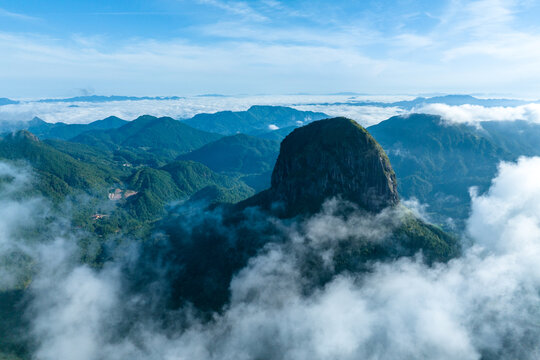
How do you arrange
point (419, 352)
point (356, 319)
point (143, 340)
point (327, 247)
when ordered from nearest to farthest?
point (419, 352) → point (356, 319) → point (143, 340) → point (327, 247)

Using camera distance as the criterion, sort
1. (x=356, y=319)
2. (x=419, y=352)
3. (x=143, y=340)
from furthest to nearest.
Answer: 1. (x=143, y=340)
2. (x=356, y=319)
3. (x=419, y=352)

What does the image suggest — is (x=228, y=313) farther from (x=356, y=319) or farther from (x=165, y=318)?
(x=356, y=319)

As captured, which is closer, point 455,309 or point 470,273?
point 455,309

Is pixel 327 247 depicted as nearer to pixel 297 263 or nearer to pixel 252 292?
pixel 297 263

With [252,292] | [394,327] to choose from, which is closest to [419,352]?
[394,327]

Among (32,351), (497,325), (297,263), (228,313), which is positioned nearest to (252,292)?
(228,313)

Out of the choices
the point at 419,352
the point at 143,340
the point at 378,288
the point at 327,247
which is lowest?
the point at 143,340

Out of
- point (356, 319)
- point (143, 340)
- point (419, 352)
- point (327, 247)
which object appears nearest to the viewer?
point (419, 352)

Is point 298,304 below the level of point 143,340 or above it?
above

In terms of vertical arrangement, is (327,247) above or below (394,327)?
above
